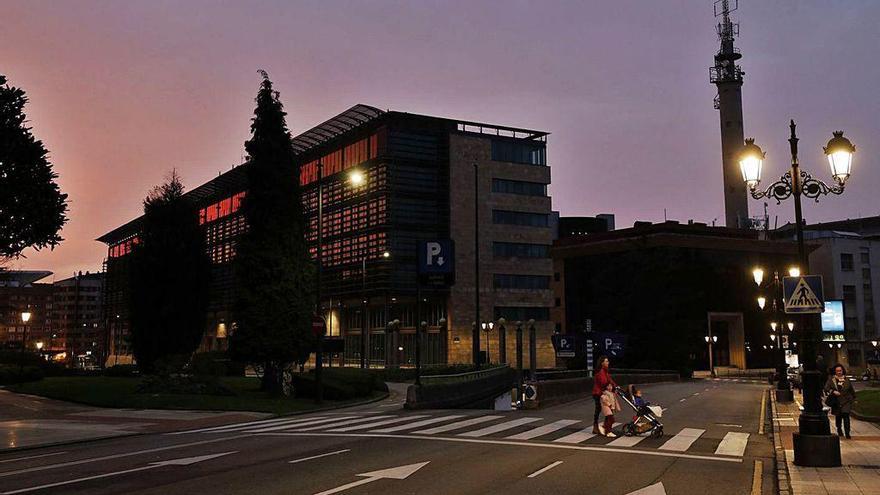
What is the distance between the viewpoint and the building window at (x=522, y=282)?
82688 millimetres

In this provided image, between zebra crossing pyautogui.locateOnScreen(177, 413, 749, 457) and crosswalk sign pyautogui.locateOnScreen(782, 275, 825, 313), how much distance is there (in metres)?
3.77

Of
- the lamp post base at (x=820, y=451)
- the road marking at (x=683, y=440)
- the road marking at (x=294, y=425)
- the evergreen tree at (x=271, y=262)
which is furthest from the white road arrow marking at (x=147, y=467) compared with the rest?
the evergreen tree at (x=271, y=262)

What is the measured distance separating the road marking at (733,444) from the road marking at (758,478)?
1.36m

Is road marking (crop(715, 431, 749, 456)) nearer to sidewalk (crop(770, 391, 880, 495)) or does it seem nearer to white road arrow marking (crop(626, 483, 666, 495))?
sidewalk (crop(770, 391, 880, 495))

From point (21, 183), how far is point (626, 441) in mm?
21028

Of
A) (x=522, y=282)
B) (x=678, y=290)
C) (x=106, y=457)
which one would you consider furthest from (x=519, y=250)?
(x=106, y=457)

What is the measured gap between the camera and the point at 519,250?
278ft

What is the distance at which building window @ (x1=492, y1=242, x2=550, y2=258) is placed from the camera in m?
83.4

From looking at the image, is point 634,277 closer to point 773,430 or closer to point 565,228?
point 565,228

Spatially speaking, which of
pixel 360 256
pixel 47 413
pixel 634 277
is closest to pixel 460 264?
pixel 360 256

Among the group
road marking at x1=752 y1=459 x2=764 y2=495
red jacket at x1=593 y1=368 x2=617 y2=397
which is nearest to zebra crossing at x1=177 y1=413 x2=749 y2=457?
red jacket at x1=593 y1=368 x2=617 y2=397

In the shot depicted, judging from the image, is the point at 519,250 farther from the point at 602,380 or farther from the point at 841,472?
the point at 841,472

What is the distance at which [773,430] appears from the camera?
2012 cm

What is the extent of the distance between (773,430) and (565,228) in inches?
4611
